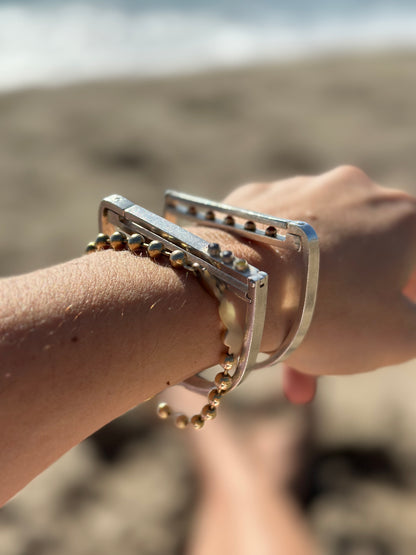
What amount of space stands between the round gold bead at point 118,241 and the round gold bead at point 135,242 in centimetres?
4

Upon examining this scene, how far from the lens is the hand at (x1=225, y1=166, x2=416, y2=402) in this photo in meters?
1.39

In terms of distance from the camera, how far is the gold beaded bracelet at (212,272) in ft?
3.62

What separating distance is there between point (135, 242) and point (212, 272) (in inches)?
6.6

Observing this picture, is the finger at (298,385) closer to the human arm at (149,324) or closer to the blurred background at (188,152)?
the human arm at (149,324)

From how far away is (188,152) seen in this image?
13.8ft

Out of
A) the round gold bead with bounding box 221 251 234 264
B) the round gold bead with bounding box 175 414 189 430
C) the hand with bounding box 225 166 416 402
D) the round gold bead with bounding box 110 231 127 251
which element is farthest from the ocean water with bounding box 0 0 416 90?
the round gold bead with bounding box 221 251 234 264

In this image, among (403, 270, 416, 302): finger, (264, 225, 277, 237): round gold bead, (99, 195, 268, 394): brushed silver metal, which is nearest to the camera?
(99, 195, 268, 394): brushed silver metal

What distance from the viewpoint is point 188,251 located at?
1.17m

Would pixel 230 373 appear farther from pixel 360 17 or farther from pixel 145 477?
pixel 360 17

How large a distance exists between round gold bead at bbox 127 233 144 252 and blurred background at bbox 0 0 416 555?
1130 millimetres

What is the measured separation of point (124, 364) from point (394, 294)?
0.68 meters

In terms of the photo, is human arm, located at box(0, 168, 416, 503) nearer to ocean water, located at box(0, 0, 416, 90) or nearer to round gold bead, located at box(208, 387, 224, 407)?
round gold bead, located at box(208, 387, 224, 407)

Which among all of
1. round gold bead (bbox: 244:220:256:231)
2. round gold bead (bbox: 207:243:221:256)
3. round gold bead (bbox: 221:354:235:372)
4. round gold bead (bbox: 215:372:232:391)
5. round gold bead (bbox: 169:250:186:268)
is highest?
round gold bead (bbox: 207:243:221:256)

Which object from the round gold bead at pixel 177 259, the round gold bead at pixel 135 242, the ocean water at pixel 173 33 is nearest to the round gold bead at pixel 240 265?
the round gold bead at pixel 177 259
